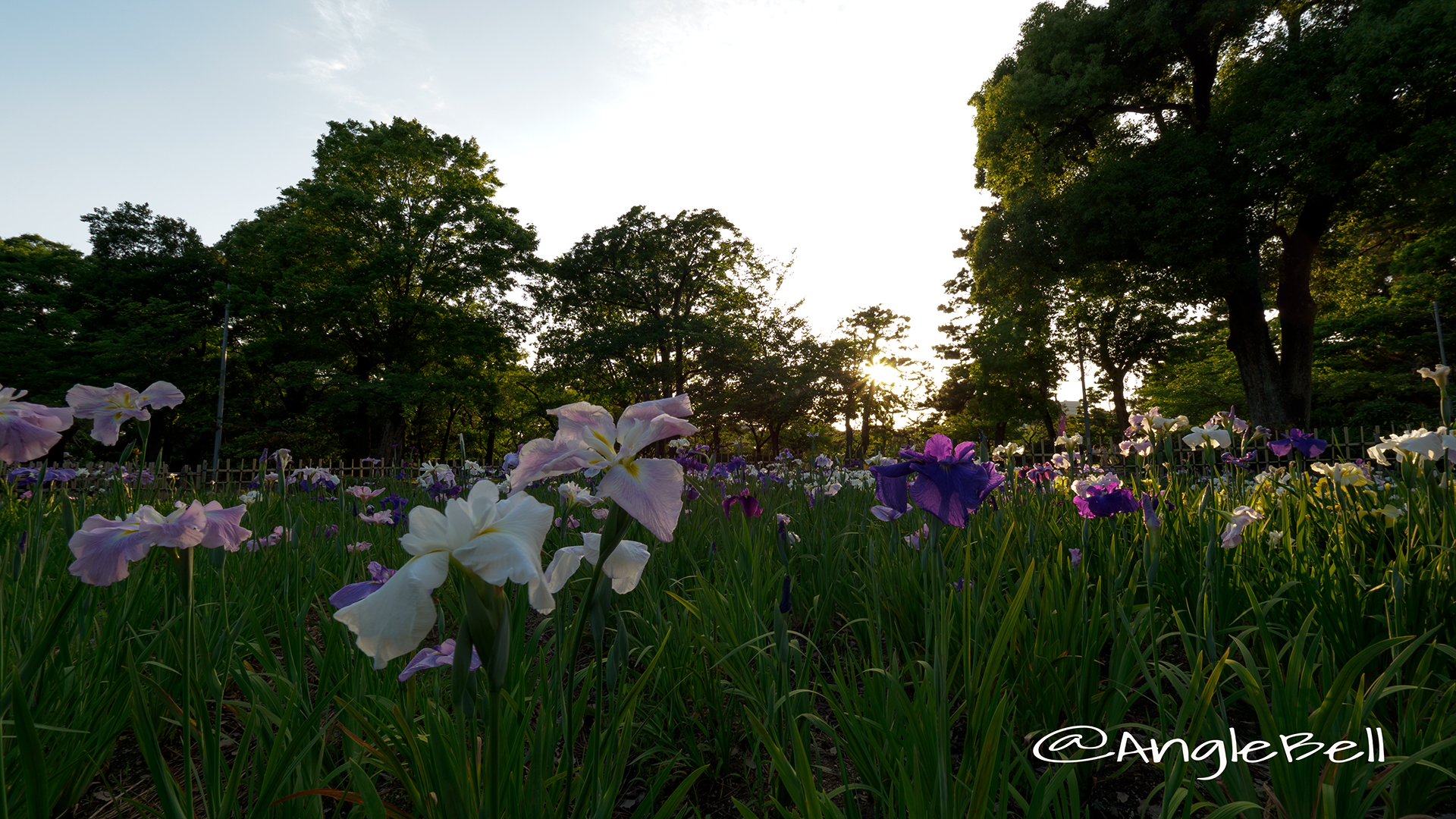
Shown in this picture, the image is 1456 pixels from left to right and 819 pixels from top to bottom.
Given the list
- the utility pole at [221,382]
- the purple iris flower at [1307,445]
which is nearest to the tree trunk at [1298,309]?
the purple iris flower at [1307,445]

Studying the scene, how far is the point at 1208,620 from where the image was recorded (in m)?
1.64

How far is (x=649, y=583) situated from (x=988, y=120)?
833 inches

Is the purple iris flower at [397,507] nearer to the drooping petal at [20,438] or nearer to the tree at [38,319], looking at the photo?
the drooping petal at [20,438]

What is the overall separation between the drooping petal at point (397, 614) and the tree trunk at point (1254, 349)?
18.6 meters

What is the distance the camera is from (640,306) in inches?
1067

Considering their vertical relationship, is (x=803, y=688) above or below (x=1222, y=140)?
below

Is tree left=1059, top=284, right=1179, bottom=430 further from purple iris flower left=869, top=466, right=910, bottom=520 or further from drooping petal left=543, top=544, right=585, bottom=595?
drooping petal left=543, top=544, right=585, bottom=595

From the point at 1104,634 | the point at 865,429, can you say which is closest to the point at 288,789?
the point at 1104,634

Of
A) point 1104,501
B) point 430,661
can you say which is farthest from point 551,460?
point 1104,501

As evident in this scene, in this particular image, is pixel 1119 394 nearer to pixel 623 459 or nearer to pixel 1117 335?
pixel 1117 335

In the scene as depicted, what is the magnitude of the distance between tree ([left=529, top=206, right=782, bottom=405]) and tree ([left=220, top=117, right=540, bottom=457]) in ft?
7.90

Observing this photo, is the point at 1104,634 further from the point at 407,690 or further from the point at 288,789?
the point at 288,789

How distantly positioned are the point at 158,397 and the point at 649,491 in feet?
6.26

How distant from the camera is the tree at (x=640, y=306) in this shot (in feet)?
83.2
